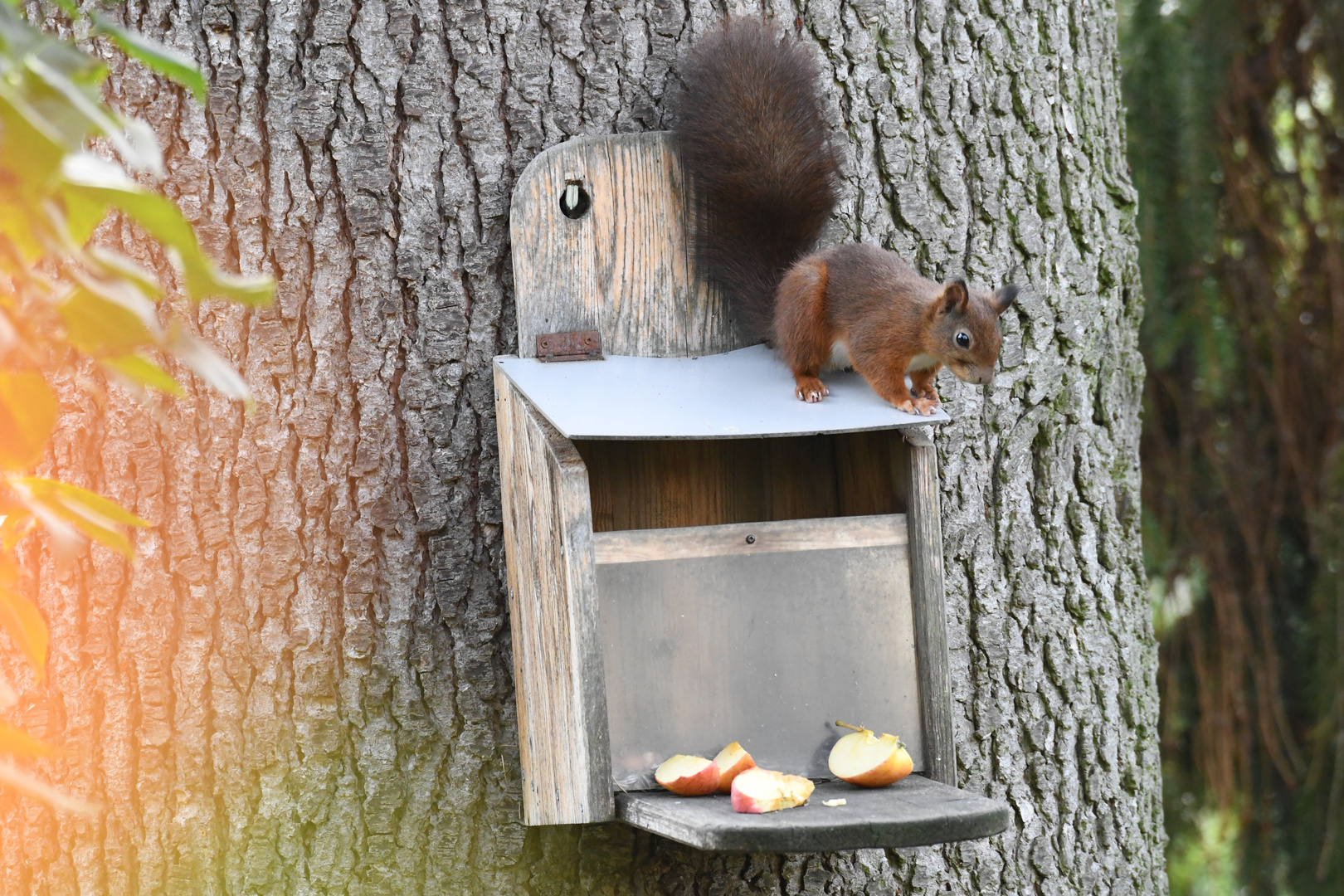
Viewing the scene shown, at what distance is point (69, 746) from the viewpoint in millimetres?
1532

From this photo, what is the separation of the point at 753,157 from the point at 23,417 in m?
1.30

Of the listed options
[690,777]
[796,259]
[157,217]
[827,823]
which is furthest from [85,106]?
[796,259]

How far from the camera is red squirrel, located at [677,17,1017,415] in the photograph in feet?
5.03

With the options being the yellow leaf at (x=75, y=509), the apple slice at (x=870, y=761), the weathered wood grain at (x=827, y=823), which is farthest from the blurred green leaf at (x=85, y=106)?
the apple slice at (x=870, y=761)

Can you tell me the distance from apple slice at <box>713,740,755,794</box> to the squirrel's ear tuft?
59 centimetres

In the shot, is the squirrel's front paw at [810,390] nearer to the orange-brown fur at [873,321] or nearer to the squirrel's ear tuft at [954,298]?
the orange-brown fur at [873,321]

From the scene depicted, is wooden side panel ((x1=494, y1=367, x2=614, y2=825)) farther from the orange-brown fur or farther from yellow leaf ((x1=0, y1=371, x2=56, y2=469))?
yellow leaf ((x1=0, y1=371, x2=56, y2=469))

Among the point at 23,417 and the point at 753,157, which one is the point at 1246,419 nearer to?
the point at 753,157

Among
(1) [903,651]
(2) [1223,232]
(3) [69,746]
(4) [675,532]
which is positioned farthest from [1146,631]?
(3) [69,746]

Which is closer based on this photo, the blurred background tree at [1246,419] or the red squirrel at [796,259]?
the red squirrel at [796,259]

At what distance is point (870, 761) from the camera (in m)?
1.38

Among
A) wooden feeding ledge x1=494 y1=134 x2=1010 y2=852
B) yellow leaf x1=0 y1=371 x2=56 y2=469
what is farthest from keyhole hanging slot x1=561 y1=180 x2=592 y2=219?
yellow leaf x1=0 y1=371 x2=56 y2=469

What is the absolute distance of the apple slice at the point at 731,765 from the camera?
1.36m

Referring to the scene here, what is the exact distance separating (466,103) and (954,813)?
1.01m
